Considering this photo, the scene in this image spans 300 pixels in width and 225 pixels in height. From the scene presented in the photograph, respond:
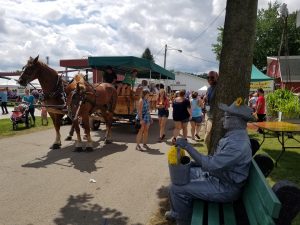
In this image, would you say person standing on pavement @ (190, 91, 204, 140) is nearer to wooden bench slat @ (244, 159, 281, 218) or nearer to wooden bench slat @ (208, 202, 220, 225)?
wooden bench slat @ (208, 202, 220, 225)

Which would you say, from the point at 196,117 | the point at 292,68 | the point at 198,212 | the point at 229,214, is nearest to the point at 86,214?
the point at 198,212

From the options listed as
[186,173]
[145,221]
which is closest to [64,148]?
[145,221]

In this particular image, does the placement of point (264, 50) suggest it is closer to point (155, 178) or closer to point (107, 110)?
point (107, 110)

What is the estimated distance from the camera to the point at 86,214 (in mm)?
5324

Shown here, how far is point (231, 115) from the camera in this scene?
4098mm

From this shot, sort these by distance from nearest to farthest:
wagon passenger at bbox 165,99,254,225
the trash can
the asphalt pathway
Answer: wagon passenger at bbox 165,99,254,225 → the trash can → the asphalt pathway

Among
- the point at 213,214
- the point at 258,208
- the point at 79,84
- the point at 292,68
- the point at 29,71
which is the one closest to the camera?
the point at 258,208

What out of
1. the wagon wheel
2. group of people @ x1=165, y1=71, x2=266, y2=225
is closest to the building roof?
the wagon wheel

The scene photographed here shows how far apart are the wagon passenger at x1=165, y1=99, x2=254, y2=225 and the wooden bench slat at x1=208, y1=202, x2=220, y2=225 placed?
0.07 m

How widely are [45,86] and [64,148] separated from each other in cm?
180

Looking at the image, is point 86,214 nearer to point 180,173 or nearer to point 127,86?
point 180,173

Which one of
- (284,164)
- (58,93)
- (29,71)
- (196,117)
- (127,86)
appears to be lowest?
(284,164)

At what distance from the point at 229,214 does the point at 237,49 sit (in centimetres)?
252

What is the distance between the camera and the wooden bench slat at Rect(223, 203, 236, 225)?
3732mm
